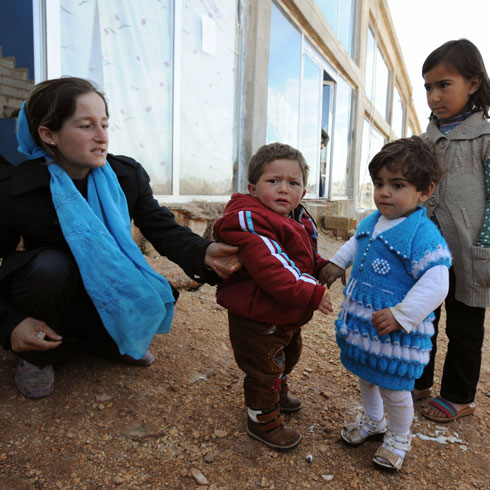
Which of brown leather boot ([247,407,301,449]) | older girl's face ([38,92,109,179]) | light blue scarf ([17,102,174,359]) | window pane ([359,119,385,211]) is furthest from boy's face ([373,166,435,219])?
window pane ([359,119,385,211])

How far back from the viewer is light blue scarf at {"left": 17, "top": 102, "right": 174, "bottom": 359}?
1.65 meters

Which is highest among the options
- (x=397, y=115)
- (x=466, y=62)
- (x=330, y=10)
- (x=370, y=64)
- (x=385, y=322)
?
(x=370, y=64)

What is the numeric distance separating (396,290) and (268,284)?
1.60 ft

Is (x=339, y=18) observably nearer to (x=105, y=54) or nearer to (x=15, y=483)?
(x=105, y=54)

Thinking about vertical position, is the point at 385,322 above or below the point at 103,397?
above

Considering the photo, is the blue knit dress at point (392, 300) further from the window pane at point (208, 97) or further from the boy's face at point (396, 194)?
the window pane at point (208, 97)

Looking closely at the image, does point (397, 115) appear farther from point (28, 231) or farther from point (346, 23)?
point (28, 231)

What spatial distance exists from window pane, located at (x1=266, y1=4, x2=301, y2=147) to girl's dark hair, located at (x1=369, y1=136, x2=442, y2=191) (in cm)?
421

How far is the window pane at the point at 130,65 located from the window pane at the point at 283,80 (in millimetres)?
2188

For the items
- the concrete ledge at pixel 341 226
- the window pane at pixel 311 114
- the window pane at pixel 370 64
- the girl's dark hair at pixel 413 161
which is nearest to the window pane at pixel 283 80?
the window pane at pixel 311 114

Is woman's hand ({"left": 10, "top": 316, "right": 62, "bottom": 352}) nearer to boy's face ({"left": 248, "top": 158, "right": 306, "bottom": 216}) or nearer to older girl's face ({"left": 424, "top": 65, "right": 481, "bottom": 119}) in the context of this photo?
boy's face ({"left": 248, "top": 158, "right": 306, "bottom": 216})

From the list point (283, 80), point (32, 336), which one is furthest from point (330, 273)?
point (283, 80)

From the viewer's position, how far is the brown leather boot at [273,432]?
157 centimetres

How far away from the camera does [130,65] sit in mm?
3303
